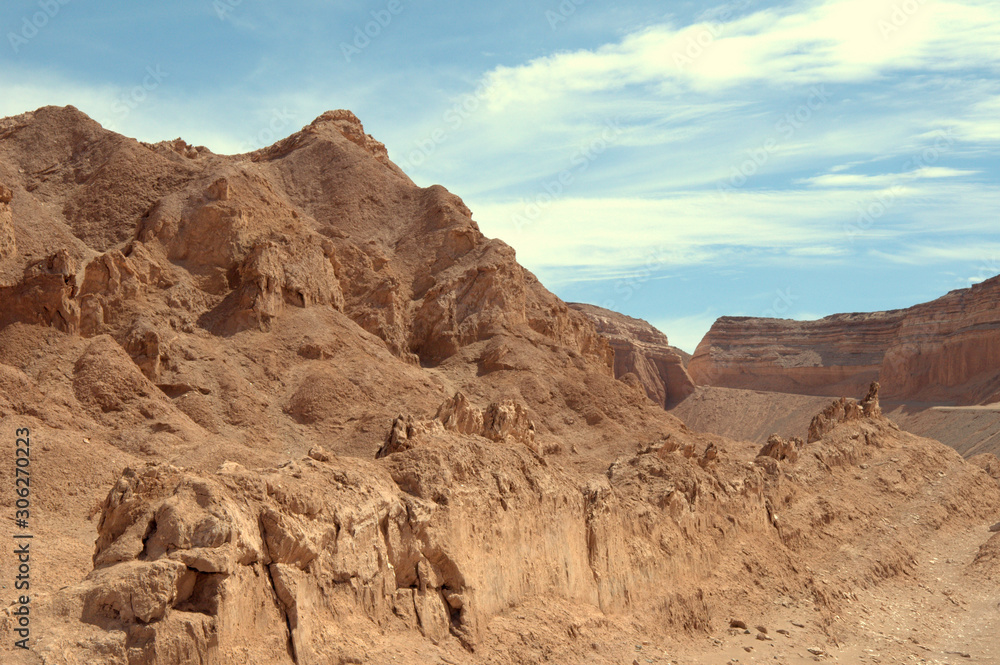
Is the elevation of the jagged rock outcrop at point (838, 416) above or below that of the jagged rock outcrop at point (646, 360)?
below

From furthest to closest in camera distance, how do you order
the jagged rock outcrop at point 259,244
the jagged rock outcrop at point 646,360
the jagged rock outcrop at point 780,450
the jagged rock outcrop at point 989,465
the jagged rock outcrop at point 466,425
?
the jagged rock outcrop at point 646,360 < the jagged rock outcrop at point 259,244 < the jagged rock outcrop at point 989,465 < the jagged rock outcrop at point 780,450 < the jagged rock outcrop at point 466,425

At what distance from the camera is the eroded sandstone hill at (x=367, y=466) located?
1091cm

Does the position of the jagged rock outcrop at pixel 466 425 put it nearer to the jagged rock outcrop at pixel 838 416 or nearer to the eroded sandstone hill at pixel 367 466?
the eroded sandstone hill at pixel 367 466

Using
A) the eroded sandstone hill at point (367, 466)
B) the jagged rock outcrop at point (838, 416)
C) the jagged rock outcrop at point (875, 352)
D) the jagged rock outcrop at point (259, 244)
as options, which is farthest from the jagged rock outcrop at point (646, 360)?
the jagged rock outcrop at point (838, 416)

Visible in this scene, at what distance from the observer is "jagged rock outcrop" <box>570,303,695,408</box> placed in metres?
93.6

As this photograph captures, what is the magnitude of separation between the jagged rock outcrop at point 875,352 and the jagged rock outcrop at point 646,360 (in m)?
4.05

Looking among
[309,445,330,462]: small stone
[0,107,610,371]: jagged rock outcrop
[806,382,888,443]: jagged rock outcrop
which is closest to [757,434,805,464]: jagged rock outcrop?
[806,382,888,443]: jagged rock outcrop

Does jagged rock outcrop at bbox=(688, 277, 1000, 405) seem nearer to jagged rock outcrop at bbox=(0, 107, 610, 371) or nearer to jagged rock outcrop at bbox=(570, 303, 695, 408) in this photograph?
jagged rock outcrop at bbox=(570, 303, 695, 408)

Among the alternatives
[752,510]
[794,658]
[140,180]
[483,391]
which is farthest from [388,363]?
[794,658]

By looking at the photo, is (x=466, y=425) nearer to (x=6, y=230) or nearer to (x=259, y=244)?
(x=6, y=230)

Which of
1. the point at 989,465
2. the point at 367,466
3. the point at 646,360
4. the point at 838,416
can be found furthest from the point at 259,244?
the point at 646,360

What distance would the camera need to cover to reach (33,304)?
3128cm

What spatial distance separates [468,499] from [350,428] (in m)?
21.4

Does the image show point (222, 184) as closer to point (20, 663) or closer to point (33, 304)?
point (33, 304)
